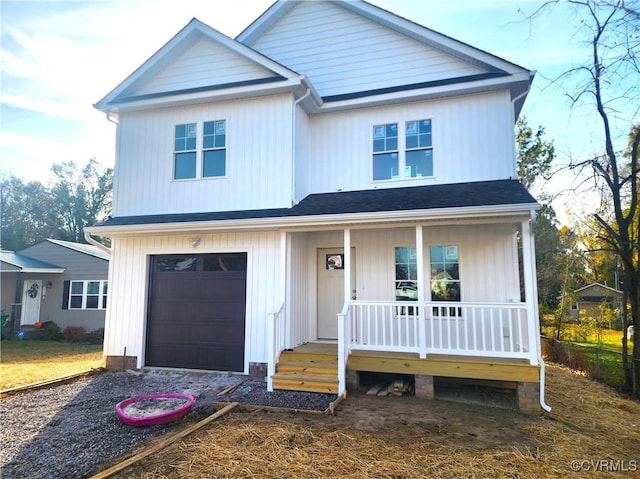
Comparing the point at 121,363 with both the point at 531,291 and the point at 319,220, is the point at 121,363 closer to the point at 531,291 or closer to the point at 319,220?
the point at 319,220

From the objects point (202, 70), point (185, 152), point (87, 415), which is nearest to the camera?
point (87, 415)

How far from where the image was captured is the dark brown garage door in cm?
805

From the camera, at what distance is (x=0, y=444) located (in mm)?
4641

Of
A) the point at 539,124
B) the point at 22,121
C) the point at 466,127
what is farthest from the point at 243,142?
the point at 539,124

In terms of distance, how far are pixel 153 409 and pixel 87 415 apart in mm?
1081

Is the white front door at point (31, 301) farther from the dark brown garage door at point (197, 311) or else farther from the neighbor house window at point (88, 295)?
the dark brown garage door at point (197, 311)

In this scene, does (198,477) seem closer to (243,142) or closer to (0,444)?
(0,444)

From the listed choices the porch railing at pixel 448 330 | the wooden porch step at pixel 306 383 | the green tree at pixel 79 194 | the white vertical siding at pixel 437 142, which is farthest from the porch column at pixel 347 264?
the green tree at pixel 79 194

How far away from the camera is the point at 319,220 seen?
23.4 feet

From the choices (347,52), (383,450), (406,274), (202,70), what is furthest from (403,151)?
(383,450)

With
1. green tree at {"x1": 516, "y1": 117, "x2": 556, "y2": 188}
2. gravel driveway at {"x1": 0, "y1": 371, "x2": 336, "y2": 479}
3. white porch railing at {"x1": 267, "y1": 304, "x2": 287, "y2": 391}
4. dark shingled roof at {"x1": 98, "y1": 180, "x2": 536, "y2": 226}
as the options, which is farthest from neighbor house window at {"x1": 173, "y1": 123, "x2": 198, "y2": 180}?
green tree at {"x1": 516, "y1": 117, "x2": 556, "y2": 188}

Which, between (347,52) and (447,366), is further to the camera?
(347,52)

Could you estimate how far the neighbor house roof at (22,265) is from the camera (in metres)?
15.7

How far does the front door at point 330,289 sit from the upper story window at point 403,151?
2049 millimetres
